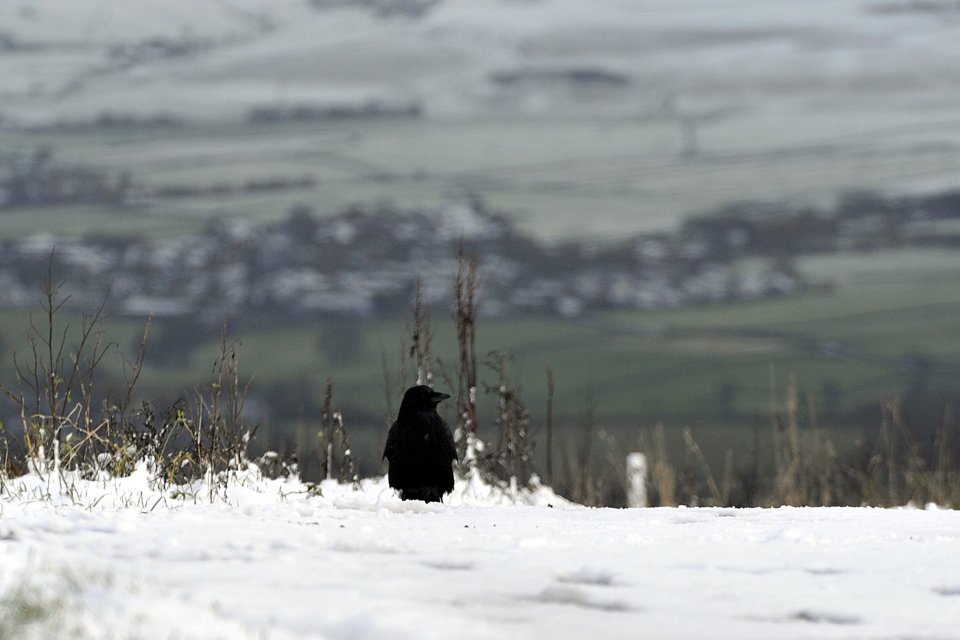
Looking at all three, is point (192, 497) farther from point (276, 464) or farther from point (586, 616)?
point (586, 616)

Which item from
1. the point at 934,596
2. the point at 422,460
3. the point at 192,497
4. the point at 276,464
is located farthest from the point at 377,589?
the point at 276,464

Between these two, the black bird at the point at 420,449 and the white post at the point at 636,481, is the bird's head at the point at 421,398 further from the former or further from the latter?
the white post at the point at 636,481

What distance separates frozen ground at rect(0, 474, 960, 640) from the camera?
3193mm

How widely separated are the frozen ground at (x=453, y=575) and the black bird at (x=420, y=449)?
4.67ft

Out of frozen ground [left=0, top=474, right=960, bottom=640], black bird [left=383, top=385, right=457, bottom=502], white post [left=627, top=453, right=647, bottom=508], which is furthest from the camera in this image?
white post [left=627, top=453, right=647, bottom=508]

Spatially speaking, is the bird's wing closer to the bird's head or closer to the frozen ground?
the bird's head

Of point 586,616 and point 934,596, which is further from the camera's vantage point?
point 934,596

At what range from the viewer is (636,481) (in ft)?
33.9

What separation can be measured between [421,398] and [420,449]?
291mm

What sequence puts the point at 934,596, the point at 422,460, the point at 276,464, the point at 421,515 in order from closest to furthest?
1. the point at 934,596
2. the point at 421,515
3. the point at 422,460
4. the point at 276,464

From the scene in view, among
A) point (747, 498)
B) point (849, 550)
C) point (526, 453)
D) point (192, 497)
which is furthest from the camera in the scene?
point (747, 498)

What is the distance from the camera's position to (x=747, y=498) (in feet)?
33.0

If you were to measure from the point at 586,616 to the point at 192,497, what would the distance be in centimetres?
309

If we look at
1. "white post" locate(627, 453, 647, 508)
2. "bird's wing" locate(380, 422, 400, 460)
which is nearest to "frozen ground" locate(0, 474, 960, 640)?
"bird's wing" locate(380, 422, 400, 460)
